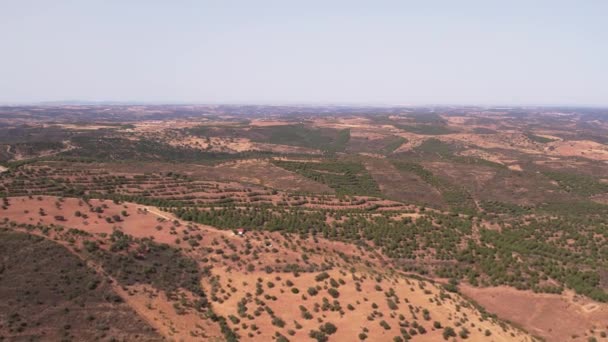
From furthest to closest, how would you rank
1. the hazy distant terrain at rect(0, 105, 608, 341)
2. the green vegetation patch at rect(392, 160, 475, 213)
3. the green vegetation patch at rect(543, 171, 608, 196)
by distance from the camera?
the green vegetation patch at rect(543, 171, 608, 196)
the green vegetation patch at rect(392, 160, 475, 213)
the hazy distant terrain at rect(0, 105, 608, 341)

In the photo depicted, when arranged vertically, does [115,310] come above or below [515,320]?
above

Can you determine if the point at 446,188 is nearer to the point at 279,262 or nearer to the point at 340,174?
the point at 340,174

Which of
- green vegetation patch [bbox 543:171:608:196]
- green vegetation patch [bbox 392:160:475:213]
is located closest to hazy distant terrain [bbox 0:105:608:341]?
green vegetation patch [bbox 392:160:475:213]

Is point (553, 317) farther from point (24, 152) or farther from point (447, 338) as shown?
point (24, 152)

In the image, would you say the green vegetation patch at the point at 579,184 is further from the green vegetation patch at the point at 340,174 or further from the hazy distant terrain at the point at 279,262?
the green vegetation patch at the point at 340,174

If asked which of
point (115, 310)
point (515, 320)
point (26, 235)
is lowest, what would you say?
point (515, 320)

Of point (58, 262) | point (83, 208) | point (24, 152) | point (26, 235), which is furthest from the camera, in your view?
point (24, 152)

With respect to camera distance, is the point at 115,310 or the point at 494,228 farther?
the point at 494,228

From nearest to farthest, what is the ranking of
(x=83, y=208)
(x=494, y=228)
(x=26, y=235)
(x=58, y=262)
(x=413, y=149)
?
(x=58, y=262) < (x=26, y=235) < (x=83, y=208) < (x=494, y=228) < (x=413, y=149)

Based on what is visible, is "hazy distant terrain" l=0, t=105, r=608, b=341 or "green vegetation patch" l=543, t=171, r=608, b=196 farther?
"green vegetation patch" l=543, t=171, r=608, b=196

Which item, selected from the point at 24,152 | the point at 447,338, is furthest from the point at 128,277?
the point at 24,152

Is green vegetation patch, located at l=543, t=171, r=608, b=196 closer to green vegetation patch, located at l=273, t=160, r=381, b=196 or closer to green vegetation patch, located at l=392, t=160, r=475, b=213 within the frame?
green vegetation patch, located at l=392, t=160, r=475, b=213
